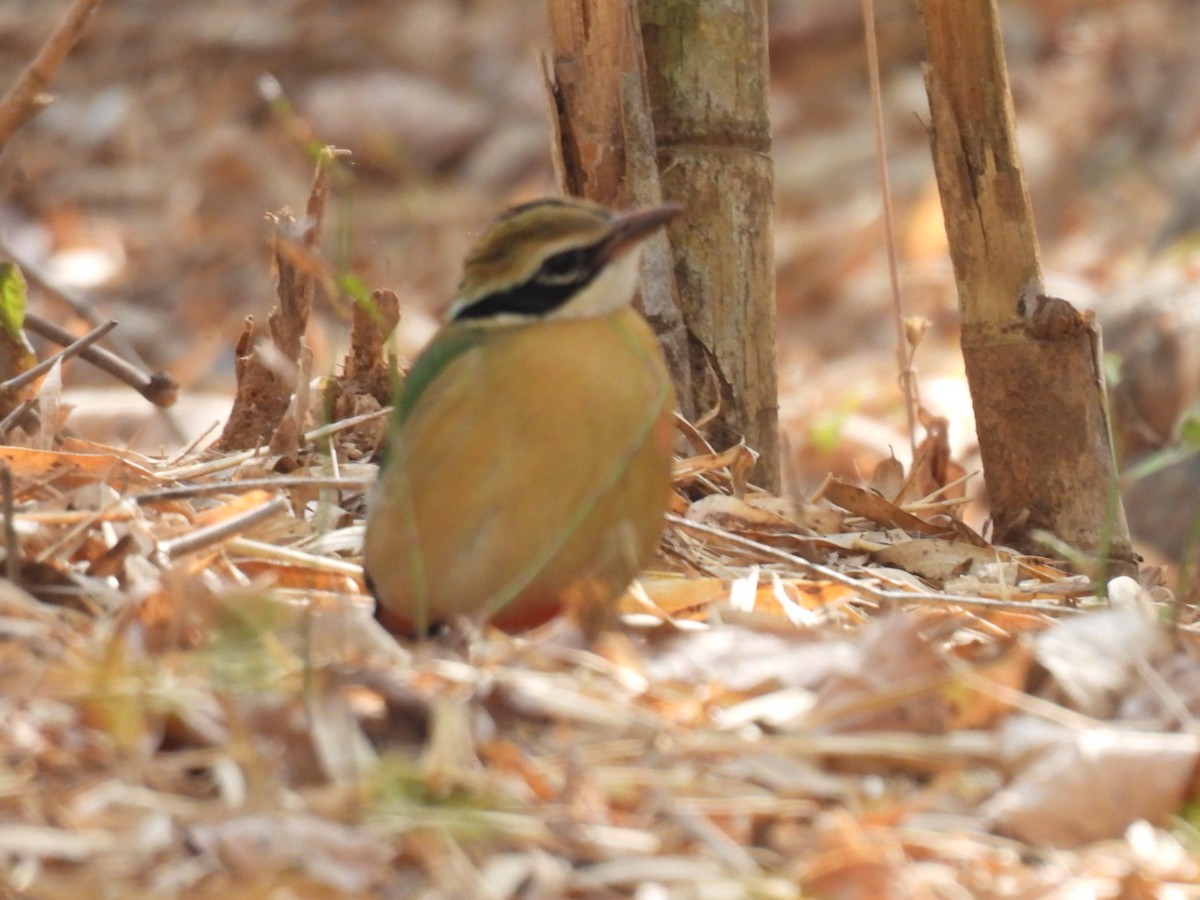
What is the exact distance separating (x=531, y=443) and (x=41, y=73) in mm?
1854

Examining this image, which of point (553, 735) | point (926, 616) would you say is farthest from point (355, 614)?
point (926, 616)

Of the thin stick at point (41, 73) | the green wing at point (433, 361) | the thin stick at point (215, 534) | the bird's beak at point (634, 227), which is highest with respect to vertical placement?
the thin stick at point (41, 73)

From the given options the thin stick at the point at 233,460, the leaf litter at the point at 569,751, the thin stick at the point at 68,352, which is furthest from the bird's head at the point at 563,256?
the thin stick at the point at 68,352

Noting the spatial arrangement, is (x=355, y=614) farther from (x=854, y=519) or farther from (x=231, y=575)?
(x=854, y=519)

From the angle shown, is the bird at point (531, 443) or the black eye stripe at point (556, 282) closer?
the bird at point (531, 443)

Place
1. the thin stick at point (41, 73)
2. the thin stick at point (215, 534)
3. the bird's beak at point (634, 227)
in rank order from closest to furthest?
the bird's beak at point (634, 227) < the thin stick at point (215, 534) < the thin stick at point (41, 73)

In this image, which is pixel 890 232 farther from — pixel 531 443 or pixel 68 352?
pixel 68 352

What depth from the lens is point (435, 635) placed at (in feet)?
10.6

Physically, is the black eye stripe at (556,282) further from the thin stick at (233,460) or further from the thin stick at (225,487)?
the thin stick at (233,460)

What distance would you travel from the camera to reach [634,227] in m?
3.11

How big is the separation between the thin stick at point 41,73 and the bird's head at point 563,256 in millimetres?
1459

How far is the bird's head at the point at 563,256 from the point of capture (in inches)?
122

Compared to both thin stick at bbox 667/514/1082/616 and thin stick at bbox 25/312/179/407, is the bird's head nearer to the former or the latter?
thin stick at bbox 667/514/1082/616

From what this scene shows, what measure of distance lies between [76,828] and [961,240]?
8.74ft
